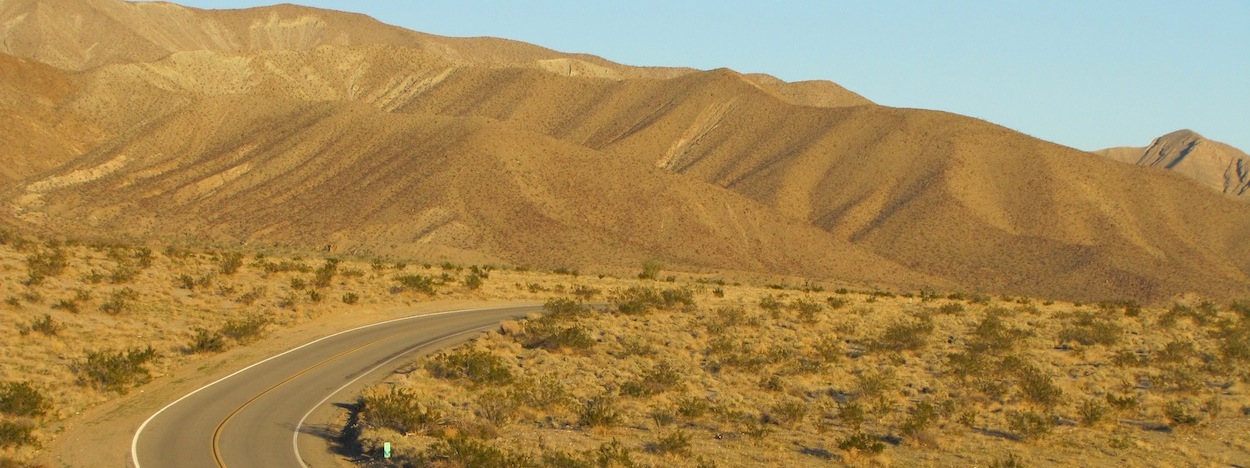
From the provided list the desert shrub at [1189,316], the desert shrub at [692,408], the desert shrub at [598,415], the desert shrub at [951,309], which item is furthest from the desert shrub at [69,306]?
the desert shrub at [1189,316]

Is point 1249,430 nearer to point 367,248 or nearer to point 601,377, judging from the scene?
point 601,377

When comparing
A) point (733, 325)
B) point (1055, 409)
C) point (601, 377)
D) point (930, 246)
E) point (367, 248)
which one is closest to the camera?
point (1055, 409)

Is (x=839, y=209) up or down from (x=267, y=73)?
down

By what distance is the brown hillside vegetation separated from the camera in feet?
283

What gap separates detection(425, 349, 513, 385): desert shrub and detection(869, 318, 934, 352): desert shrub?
11.2 metres

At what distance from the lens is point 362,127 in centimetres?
10881

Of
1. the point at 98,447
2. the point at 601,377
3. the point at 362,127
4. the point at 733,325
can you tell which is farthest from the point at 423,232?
the point at 98,447

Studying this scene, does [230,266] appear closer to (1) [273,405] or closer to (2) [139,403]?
(2) [139,403]

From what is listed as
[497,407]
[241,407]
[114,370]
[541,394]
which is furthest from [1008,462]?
[114,370]

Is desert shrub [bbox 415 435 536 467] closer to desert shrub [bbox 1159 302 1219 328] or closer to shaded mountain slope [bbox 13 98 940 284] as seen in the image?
desert shrub [bbox 1159 302 1219 328]

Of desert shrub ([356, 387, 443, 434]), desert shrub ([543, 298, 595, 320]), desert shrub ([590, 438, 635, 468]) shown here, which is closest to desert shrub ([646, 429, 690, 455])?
desert shrub ([590, 438, 635, 468])

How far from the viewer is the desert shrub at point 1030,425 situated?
22594 mm

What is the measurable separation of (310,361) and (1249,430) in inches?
874

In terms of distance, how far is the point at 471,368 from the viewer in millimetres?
27719
